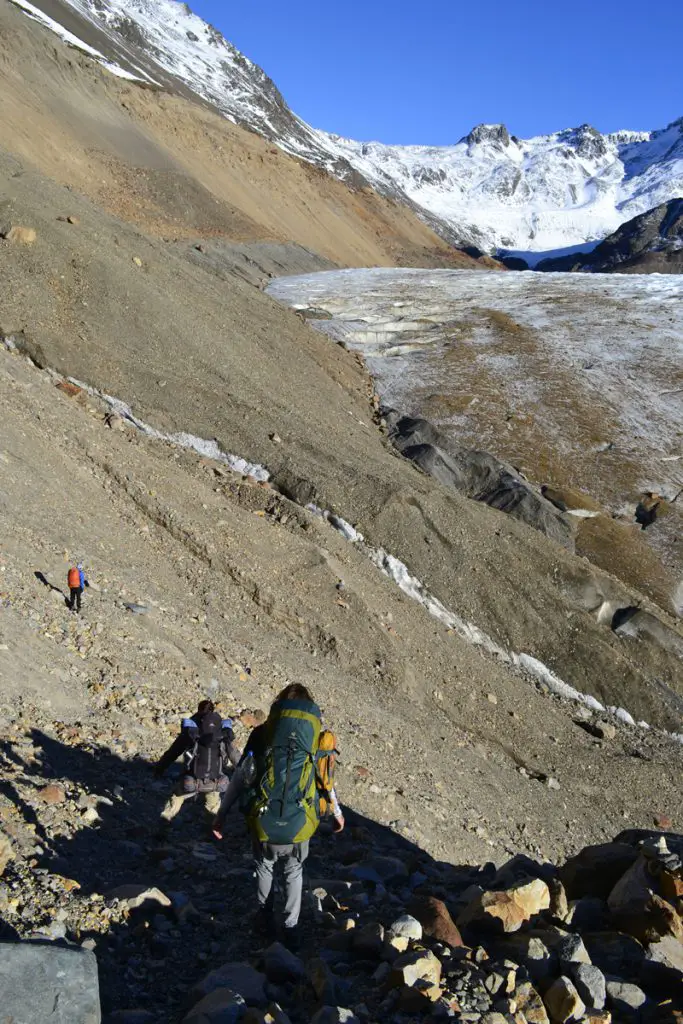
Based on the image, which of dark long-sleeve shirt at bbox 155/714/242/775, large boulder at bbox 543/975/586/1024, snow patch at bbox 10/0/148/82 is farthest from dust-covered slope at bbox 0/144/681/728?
snow patch at bbox 10/0/148/82

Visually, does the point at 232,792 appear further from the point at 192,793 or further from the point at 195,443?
the point at 195,443

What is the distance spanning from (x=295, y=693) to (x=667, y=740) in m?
12.7

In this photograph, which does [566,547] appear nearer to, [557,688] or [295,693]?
[557,688]

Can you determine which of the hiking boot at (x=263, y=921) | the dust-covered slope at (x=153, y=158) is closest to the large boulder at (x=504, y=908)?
the hiking boot at (x=263, y=921)

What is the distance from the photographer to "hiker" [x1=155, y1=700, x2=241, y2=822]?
7332 millimetres

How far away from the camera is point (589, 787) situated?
45.2 ft

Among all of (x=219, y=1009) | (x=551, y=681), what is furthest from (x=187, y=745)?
(x=551, y=681)

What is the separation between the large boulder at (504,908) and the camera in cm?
575

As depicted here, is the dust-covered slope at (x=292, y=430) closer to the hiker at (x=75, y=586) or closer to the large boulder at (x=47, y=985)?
the hiker at (x=75, y=586)

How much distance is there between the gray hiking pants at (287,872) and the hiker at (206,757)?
1.86m

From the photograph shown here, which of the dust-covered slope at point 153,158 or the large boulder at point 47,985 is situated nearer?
the large boulder at point 47,985

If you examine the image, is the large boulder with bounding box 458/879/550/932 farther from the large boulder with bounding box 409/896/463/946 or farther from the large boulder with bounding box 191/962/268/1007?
the large boulder with bounding box 191/962/268/1007

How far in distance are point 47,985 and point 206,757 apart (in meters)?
3.62

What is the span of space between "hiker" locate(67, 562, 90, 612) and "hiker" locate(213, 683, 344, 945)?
4.92 metres
